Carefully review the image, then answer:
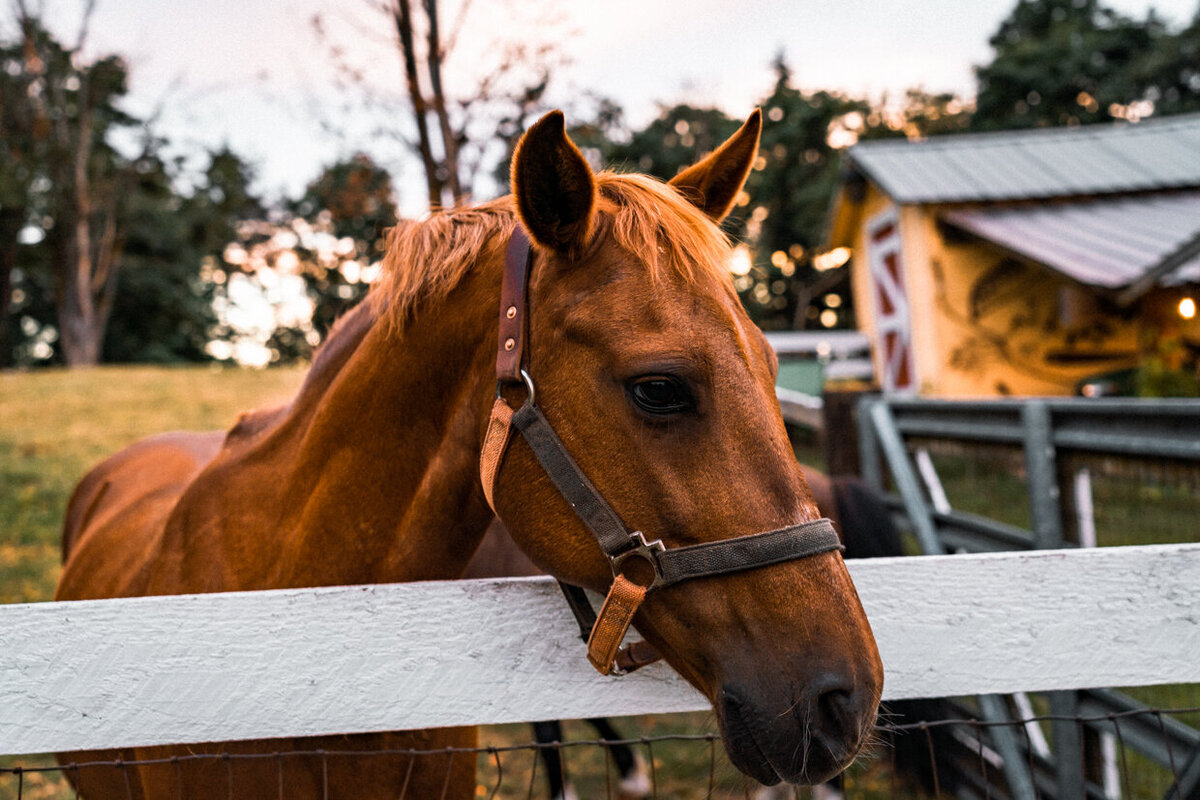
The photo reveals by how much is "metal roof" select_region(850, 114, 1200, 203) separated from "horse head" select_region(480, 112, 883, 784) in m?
10.5

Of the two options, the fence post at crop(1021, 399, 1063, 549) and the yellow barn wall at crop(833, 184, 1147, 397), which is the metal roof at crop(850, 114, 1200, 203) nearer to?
the yellow barn wall at crop(833, 184, 1147, 397)

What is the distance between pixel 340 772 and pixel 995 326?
441 inches

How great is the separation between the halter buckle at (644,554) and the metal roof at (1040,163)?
10.8 meters

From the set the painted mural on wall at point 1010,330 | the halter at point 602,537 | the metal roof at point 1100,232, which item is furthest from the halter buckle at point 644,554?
the painted mural on wall at point 1010,330

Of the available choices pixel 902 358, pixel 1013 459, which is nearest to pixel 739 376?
pixel 1013 459

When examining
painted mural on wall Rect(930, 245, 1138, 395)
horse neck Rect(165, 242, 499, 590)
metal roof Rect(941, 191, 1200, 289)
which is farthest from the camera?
painted mural on wall Rect(930, 245, 1138, 395)

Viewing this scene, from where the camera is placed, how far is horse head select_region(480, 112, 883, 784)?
116 cm

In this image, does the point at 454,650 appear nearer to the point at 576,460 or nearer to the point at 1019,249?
the point at 576,460

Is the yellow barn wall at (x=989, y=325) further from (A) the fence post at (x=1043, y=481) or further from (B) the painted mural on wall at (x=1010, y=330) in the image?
(A) the fence post at (x=1043, y=481)

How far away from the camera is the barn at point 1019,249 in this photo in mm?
9648

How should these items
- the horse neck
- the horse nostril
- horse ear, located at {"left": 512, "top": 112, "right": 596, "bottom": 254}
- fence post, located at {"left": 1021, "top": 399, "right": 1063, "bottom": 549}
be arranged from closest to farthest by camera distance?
the horse nostril, horse ear, located at {"left": 512, "top": 112, "right": 596, "bottom": 254}, the horse neck, fence post, located at {"left": 1021, "top": 399, "right": 1063, "bottom": 549}

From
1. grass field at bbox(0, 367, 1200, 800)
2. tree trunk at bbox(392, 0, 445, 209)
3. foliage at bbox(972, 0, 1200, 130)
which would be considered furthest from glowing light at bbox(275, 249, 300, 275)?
foliage at bbox(972, 0, 1200, 130)

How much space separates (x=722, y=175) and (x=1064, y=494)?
2176mm

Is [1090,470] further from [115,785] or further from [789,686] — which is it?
[115,785]
